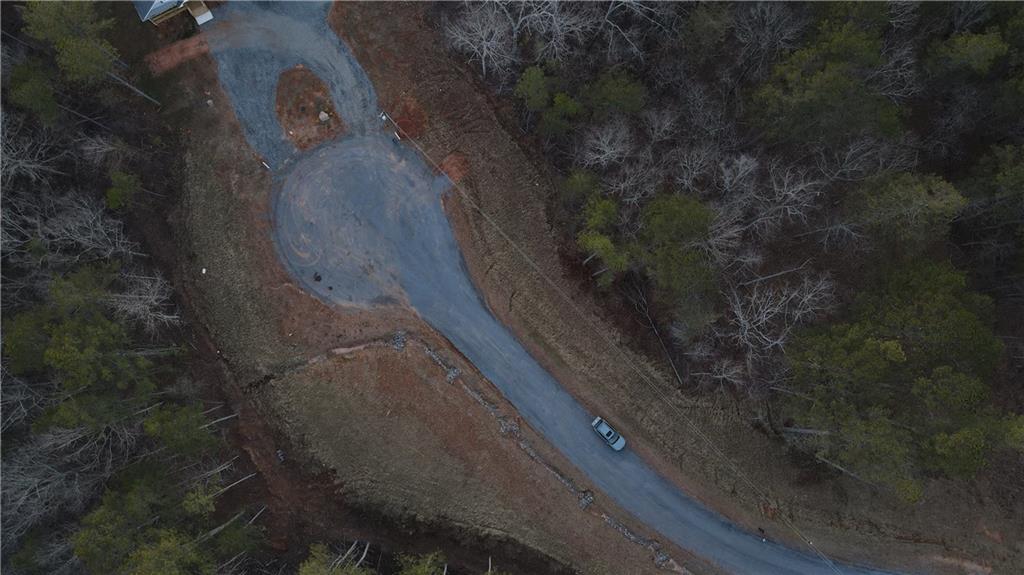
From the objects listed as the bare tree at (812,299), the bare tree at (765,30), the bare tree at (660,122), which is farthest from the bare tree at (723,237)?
the bare tree at (765,30)

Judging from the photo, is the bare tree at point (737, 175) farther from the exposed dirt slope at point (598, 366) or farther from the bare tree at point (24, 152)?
the bare tree at point (24, 152)

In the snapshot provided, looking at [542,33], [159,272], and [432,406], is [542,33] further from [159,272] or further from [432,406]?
[159,272]

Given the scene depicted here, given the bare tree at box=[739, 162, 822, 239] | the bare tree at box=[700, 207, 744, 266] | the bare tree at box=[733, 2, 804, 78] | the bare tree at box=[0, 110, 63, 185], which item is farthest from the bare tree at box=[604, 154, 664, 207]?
the bare tree at box=[0, 110, 63, 185]

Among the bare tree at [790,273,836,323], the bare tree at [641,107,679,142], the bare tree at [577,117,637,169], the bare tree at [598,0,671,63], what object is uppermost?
the bare tree at [598,0,671,63]

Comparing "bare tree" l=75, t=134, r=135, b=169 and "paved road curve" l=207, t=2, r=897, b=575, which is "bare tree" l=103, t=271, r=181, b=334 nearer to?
"bare tree" l=75, t=134, r=135, b=169

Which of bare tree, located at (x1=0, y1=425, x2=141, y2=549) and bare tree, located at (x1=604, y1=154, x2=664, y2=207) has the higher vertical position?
bare tree, located at (x1=0, y1=425, x2=141, y2=549)

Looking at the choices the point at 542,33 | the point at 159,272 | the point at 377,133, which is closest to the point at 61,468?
the point at 159,272
